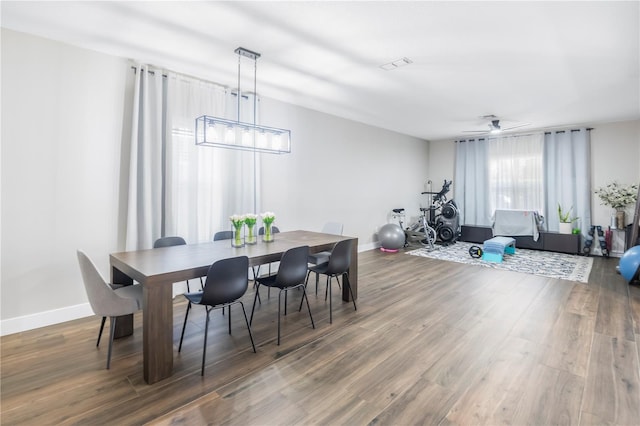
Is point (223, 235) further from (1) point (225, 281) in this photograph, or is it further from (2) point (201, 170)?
(1) point (225, 281)

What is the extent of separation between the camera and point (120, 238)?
352 cm

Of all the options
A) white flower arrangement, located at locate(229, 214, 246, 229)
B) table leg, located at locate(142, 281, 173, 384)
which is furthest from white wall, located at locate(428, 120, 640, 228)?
table leg, located at locate(142, 281, 173, 384)

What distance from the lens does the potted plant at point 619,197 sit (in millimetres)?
6016

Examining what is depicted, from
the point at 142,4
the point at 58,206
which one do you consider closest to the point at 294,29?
the point at 142,4

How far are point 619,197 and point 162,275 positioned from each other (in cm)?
808

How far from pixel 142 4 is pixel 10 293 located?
9.38 feet

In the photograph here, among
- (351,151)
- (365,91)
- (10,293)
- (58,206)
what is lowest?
(10,293)

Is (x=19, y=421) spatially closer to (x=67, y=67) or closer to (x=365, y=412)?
(x=365, y=412)

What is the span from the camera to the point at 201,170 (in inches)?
163

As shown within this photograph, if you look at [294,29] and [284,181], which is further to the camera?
[284,181]

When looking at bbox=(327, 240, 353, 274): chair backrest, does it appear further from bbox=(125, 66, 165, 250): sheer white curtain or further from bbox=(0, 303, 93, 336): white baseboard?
bbox=(0, 303, 93, 336): white baseboard

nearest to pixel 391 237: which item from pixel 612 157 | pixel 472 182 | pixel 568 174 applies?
pixel 472 182

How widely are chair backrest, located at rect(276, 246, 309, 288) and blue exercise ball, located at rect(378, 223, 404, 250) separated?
396 cm

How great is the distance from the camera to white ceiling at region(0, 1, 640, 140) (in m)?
2.50
